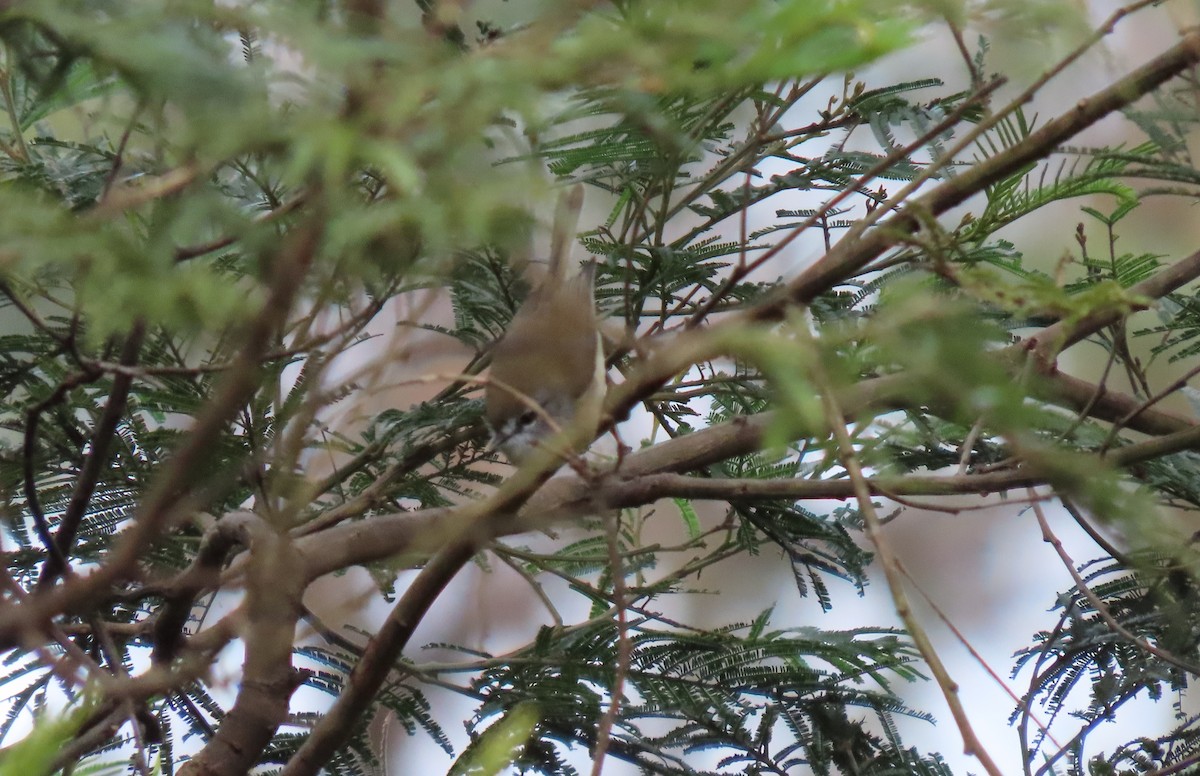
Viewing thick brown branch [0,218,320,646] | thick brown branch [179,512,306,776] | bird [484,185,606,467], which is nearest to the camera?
thick brown branch [0,218,320,646]

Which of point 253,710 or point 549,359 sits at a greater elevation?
point 549,359

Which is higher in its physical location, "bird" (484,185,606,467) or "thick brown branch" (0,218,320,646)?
"bird" (484,185,606,467)

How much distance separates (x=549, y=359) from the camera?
2.21 meters

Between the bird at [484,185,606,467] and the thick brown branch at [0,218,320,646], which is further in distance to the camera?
the bird at [484,185,606,467]

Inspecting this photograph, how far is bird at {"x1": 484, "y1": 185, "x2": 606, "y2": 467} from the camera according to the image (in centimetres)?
194

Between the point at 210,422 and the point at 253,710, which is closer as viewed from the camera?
the point at 210,422

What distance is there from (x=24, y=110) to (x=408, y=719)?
1.12 m

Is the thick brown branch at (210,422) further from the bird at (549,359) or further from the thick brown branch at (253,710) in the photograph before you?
the bird at (549,359)

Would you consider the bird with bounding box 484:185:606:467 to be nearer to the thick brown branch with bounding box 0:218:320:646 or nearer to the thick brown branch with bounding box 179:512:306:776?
the thick brown branch with bounding box 179:512:306:776

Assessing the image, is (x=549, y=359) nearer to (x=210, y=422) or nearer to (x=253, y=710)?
(x=253, y=710)

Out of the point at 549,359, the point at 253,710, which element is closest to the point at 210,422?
the point at 253,710

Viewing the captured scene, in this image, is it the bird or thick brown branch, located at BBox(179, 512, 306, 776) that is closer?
thick brown branch, located at BBox(179, 512, 306, 776)

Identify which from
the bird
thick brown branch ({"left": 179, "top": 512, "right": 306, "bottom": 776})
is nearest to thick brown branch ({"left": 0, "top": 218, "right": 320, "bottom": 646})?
thick brown branch ({"left": 179, "top": 512, "right": 306, "bottom": 776})

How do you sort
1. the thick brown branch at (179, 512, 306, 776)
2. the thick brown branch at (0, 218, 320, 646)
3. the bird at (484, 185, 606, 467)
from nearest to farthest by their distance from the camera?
the thick brown branch at (0, 218, 320, 646)
the thick brown branch at (179, 512, 306, 776)
the bird at (484, 185, 606, 467)
